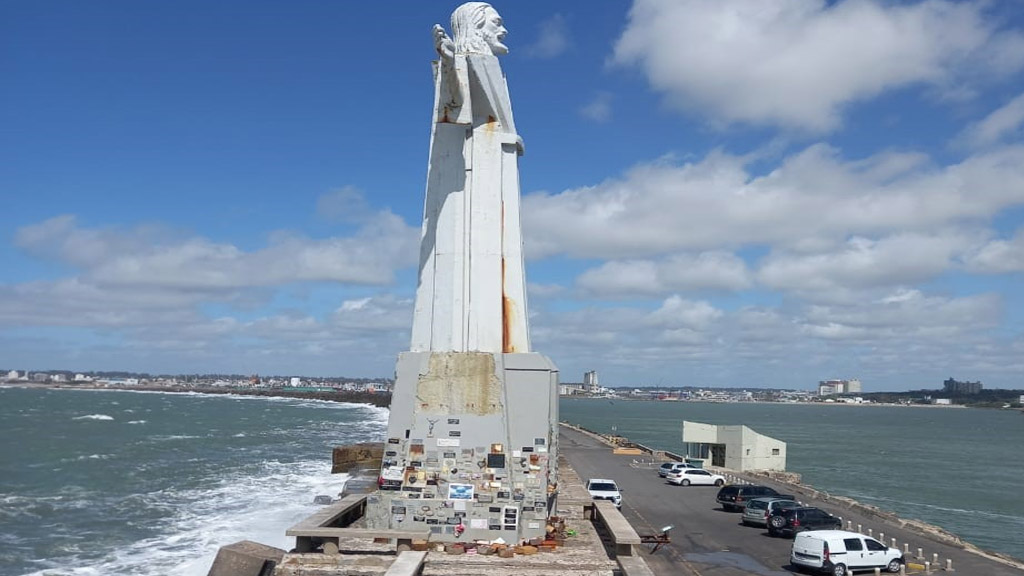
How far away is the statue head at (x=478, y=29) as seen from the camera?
53.1 feet

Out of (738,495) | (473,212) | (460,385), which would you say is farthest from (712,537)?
(473,212)

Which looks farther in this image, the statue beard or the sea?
the sea

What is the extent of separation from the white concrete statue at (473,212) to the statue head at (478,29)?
19mm

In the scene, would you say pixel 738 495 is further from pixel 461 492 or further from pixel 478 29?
pixel 478 29

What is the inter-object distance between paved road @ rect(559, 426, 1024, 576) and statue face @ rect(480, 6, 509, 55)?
11.2 meters

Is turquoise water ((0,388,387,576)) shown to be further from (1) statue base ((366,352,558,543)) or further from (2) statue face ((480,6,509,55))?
(2) statue face ((480,6,509,55))

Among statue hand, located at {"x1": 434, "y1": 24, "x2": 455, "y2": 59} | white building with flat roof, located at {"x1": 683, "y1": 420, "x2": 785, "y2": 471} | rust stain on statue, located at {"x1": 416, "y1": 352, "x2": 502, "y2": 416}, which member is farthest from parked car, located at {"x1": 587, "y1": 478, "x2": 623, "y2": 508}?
white building with flat roof, located at {"x1": 683, "y1": 420, "x2": 785, "y2": 471}

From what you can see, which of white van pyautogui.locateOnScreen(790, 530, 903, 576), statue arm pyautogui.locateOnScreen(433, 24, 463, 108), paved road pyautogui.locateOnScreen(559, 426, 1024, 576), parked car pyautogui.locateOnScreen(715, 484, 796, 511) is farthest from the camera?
parked car pyautogui.locateOnScreen(715, 484, 796, 511)

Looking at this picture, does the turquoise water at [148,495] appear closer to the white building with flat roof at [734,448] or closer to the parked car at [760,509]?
the parked car at [760,509]

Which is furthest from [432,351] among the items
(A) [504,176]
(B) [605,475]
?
(B) [605,475]

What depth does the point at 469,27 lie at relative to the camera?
1630 cm

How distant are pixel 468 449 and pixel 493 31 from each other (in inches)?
311

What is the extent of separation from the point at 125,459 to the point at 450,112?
47987mm

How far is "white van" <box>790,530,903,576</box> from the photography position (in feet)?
61.6
